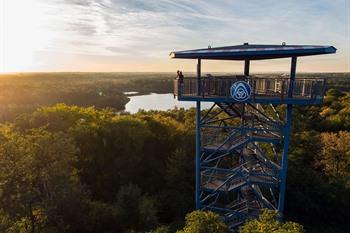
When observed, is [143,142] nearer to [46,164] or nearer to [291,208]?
[46,164]

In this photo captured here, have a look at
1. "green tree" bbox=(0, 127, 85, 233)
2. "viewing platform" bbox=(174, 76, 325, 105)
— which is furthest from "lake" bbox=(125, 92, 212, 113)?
"viewing platform" bbox=(174, 76, 325, 105)

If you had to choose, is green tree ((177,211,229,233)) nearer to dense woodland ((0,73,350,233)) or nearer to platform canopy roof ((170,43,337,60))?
dense woodland ((0,73,350,233))

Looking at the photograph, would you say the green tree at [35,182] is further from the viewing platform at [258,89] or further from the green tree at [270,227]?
the green tree at [270,227]

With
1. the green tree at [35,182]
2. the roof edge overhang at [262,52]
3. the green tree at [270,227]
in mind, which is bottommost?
the green tree at [35,182]

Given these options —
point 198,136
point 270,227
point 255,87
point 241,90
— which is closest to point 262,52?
point 255,87

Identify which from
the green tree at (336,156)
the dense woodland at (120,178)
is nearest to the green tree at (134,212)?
the dense woodland at (120,178)

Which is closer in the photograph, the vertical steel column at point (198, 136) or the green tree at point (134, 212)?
the vertical steel column at point (198, 136)
